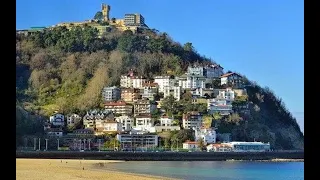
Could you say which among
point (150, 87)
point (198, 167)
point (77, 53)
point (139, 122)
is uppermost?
point (77, 53)

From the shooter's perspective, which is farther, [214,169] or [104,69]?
[104,69]

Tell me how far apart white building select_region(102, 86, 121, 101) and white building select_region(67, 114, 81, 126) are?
816mm

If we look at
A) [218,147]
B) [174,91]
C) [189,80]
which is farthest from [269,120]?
[174,91]

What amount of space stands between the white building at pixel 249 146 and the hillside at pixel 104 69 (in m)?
0.18

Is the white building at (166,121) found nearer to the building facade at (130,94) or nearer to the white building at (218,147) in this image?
the building facade at (130,94)

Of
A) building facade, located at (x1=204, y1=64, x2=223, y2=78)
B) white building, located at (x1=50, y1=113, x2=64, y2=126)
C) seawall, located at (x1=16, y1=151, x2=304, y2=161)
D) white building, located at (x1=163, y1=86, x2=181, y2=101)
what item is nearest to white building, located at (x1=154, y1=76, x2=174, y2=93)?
white building, located at (x1=163, y1=86, x2=181, y2=101)

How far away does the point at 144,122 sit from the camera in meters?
13.3

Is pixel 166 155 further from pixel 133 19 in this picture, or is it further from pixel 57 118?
pixel 133 19

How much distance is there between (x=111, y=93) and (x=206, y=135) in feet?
8.35

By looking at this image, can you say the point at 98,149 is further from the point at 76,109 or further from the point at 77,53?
the point at 77,53

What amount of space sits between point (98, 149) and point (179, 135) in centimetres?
203

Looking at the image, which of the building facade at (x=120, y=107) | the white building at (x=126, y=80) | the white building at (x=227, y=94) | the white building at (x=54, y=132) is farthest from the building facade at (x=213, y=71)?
the white building at (x=54, y=132)
